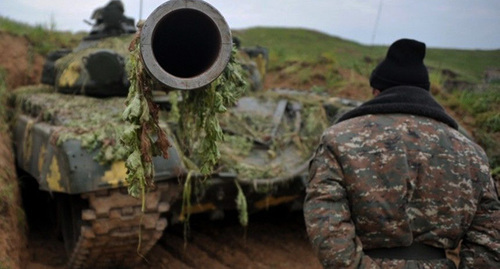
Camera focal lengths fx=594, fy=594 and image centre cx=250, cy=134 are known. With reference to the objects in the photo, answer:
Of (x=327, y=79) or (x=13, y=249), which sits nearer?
(x=13, y=249)

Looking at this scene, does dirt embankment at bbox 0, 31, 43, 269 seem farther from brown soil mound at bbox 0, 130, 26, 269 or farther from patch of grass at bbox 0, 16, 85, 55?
patch of grass at bbox 0, 16, 85, 55

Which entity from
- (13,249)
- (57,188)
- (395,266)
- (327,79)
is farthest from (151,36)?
(327,79)

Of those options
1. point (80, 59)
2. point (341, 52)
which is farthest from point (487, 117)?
point (341, 52)

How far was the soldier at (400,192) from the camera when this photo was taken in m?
2.43

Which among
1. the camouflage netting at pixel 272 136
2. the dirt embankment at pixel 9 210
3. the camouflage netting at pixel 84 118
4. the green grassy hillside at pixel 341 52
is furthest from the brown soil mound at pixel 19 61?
the green grassy hillside at pixel 341 52

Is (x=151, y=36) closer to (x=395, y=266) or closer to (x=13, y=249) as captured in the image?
(x=395, y=266)

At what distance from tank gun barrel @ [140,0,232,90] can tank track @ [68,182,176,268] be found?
76.7 inches

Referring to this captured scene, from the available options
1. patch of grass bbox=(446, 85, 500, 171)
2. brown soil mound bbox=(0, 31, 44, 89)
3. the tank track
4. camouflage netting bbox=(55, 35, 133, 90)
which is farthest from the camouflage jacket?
brown soil mound bbox=(0, 31, 44, 89)

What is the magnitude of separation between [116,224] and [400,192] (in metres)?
2.25

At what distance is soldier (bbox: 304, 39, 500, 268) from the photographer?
A: 7.97 ft

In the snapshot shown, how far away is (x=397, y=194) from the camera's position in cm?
243

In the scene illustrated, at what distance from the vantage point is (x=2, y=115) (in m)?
5.93

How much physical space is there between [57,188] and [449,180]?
2702mm

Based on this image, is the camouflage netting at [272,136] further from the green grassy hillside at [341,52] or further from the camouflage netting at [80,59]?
the green grassy hillside at [341,52]
